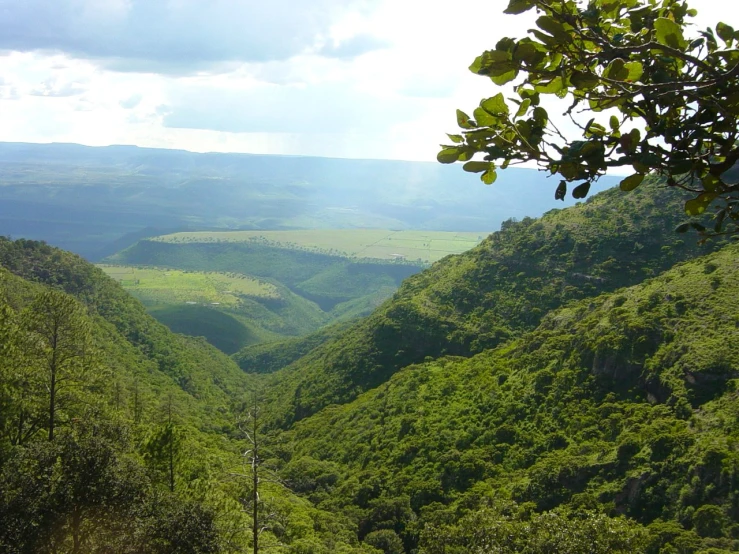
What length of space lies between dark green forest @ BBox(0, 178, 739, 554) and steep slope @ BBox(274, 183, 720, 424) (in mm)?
185

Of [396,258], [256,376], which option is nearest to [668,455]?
[256,376]

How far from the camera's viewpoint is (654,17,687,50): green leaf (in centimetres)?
200

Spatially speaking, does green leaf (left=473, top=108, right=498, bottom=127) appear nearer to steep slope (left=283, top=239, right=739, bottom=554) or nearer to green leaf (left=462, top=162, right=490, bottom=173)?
green leaf (left=462, top=162, right=490, bottom=173)

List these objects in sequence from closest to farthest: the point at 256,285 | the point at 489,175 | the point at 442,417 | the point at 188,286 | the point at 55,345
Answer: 1. the point at 489,175
2. the point at 55,345
3. the point at 442,417
4. the point at 188,286
5. the point at 256,285

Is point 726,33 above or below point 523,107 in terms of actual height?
above

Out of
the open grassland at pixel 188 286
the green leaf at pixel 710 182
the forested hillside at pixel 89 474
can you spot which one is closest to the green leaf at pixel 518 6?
the green leaf at pixel 710 182

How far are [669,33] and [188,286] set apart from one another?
13637 centimetres

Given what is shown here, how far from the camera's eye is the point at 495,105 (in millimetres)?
2221

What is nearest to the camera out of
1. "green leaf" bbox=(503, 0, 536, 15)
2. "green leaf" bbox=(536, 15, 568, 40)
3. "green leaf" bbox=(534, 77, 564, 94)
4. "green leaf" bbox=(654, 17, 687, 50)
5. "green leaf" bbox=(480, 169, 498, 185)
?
"green leaf" bbox=(654, 17, 687, 50)

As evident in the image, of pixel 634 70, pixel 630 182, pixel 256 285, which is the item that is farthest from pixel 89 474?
pixel 256 285

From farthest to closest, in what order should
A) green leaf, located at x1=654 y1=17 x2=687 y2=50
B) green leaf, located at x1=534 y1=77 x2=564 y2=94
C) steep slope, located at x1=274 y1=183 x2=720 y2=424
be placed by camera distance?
1. steep slope, located at x1=274 y1=183 x2=720 y2=424
2. green leaf, located at x1=534 y1=77 x2=564 y2=94
3. green leaf, located at x1=654 y1=17 x2=687 y2=50

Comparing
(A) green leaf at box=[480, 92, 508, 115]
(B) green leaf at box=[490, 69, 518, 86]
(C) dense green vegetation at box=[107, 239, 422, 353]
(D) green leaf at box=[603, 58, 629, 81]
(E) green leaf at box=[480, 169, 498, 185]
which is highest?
(D) green leaf at box=[603, 58, 629, 81]

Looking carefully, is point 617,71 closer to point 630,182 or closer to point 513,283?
point 630,182

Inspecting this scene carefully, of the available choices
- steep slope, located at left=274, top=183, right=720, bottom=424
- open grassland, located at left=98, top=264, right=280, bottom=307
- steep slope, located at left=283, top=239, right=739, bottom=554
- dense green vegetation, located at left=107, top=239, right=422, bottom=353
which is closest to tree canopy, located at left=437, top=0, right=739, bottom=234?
steep slope, located at left=283, top=239, right=739, bottom=554
